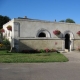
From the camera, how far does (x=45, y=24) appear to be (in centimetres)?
2238

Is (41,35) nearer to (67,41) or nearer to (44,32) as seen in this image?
(44,32)

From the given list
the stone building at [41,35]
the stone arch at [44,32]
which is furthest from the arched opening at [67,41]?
the stone arch at [44,32]

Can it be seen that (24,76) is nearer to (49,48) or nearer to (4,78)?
(4,78)

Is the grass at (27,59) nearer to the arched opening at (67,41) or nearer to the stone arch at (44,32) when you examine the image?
the stone arch at (44,32)

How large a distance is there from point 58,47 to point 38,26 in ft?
12.1

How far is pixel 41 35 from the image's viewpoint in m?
22.9

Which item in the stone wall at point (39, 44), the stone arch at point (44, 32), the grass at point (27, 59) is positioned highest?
the stone arch at point (44, 32)

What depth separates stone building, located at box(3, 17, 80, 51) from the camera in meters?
20.8

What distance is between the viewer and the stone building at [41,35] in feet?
68.3

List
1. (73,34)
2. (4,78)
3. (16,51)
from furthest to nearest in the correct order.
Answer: (73,34) < (16,51) < (4,78)

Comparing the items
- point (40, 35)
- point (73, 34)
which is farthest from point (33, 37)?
point (73, 34)

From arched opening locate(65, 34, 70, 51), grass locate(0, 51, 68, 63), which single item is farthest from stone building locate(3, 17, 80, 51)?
grass locate(0, 51, 68, 63)

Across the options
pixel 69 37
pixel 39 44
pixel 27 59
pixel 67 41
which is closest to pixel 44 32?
pixel 39 44

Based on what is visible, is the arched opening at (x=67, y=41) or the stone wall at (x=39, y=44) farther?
the arched opening at (x=67, y=41)
